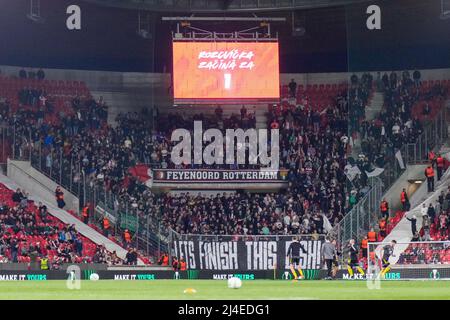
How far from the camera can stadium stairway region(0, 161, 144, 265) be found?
1948 inches

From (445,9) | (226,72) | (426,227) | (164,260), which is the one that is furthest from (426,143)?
(164,260)

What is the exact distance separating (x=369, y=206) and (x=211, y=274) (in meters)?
8.37

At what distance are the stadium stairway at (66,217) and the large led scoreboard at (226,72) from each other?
7661 mm

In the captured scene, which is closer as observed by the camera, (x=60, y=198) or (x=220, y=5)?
(x=60, y=198)

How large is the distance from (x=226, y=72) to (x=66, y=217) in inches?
414

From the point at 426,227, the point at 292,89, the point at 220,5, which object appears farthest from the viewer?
the point at 292,89

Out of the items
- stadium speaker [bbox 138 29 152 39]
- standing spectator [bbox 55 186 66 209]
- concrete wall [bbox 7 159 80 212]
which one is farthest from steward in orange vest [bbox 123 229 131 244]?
stadium speaker [bbox 138 29 152 39]

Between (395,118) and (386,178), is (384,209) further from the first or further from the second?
(395,118)

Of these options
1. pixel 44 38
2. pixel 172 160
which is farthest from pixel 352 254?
pixel 44 38

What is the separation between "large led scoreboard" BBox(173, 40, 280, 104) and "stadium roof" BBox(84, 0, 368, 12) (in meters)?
5.77

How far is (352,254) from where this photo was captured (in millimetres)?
40656

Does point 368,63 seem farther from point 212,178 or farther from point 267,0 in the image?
point 212,178

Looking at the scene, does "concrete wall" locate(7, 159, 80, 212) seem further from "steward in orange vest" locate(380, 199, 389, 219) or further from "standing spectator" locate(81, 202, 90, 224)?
"steward in orange vest" locate(380, 199, 389, 219)

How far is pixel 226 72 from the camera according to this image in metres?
51.7
